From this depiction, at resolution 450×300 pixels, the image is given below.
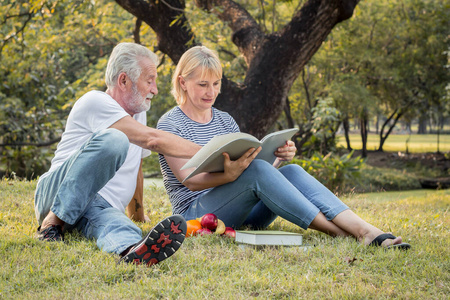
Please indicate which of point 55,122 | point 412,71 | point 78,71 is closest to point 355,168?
point 55,122

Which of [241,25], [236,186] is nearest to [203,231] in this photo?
[236,186]

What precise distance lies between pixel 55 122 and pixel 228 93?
436 cm

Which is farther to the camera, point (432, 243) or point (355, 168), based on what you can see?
point (355, 168)

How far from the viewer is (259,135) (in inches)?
242

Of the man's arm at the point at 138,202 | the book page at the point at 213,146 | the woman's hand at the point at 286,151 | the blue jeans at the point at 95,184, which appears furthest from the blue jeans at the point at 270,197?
the blue jeans at the point at 95,184

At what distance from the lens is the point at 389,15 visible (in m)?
13.6

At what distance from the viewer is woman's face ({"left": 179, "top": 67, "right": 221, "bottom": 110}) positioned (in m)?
3.10

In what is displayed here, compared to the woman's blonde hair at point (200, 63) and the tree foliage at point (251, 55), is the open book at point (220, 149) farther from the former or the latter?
the tree foliage at point (251, 55)

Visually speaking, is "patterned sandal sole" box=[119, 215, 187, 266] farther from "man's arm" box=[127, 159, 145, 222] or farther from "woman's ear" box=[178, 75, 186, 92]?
"woman's ear" box=[178, 75, 186, 92]

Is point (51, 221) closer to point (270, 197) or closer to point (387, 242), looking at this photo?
point (270, 197)

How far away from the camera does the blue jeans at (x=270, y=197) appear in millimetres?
2709

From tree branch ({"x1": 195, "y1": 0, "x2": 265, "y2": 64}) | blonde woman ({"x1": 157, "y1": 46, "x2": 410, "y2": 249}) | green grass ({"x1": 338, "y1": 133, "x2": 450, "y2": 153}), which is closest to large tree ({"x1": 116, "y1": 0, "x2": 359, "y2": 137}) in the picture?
tree branch ({"x1": 195, "y1": 0, "x2": 265, "y2": 64})

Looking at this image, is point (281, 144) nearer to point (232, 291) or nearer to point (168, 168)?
point (168, 168)

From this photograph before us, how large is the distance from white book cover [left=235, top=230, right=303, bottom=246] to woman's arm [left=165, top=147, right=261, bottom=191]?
351mm
